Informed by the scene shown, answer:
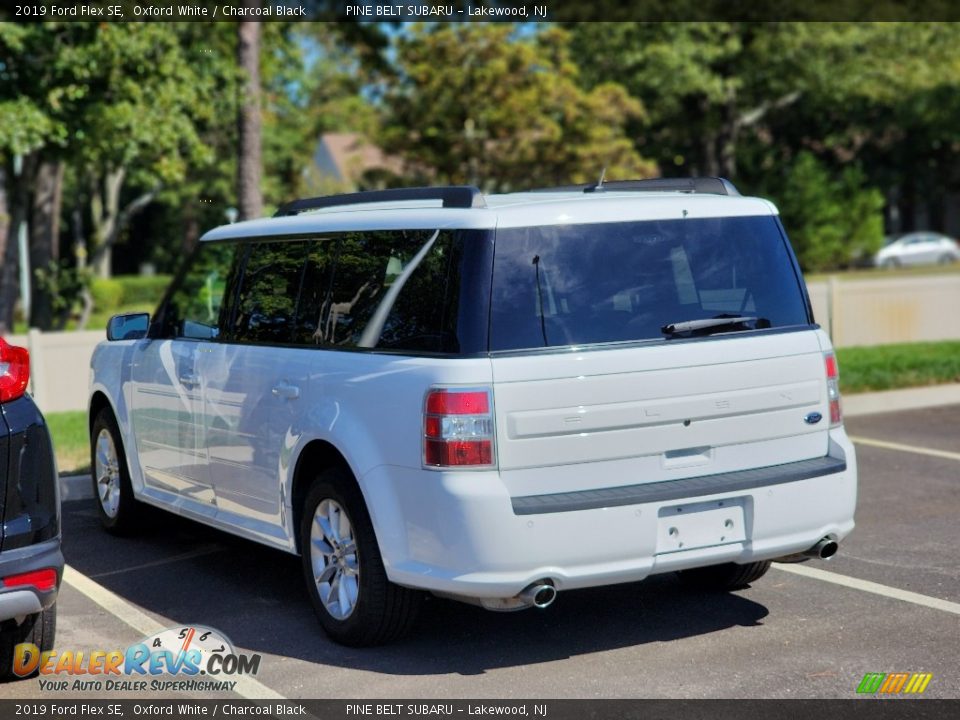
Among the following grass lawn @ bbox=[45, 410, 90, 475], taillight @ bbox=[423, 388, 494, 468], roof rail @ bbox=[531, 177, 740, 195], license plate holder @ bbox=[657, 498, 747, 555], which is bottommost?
grass lawn @ bbox=[45, 410, 90, 475]

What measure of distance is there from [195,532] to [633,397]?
4.12 m

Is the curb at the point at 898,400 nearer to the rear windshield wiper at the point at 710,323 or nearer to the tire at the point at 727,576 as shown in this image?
the tire at the point at 727,576

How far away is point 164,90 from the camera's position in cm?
1870

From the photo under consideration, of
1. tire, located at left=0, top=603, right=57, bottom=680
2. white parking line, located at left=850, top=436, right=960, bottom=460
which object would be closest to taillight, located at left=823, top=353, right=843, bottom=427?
tire, located at left=0, top=603, right=57, bottom=680

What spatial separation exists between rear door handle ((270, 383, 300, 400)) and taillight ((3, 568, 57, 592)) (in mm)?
1338

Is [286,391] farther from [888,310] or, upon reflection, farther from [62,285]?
[62,285]

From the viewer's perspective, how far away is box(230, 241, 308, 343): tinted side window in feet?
21.0

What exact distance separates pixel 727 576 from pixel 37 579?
128 inches

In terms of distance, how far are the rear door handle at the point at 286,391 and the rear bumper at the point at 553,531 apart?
73cm

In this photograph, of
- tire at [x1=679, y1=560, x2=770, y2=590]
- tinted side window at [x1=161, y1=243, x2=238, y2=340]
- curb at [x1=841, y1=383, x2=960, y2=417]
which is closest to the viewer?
tire at [x1=679, y1=560, x2=770, y2=590]

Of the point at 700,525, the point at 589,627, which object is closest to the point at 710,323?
the point at 700,525

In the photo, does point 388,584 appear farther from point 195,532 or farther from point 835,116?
point 835,116

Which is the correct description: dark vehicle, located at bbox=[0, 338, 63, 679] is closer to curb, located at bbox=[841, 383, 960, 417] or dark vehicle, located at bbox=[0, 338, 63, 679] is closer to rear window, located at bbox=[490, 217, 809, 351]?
rear window, located at bbox=[490, 217, 809, 351]

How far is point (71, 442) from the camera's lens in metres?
11.8
